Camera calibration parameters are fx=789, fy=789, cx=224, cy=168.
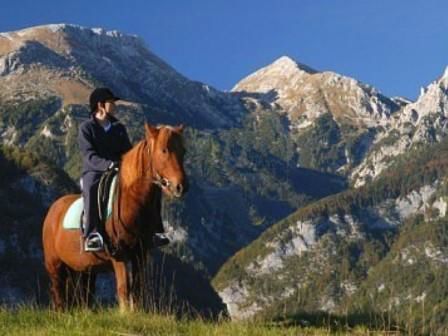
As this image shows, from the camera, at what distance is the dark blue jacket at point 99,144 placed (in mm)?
16859

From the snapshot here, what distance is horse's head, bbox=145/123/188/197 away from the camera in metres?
14.5

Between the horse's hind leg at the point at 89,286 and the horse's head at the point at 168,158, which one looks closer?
the horse's head at the point at 168,158

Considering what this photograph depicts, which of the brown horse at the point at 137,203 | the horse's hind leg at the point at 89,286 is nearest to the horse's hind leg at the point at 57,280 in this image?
the horse's hind leg at the point at 89,286

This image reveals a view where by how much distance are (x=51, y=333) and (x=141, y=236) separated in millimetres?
3399

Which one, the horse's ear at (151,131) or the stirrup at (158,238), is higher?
the horse's ear at (151,131)

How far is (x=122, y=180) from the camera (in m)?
16.3

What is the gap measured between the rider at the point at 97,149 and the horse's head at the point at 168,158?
5.31 feet

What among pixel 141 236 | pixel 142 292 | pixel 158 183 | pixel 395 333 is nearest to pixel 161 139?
pixel 158 183

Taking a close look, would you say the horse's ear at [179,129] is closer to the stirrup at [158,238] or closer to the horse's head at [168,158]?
the horse's head at [168,158]

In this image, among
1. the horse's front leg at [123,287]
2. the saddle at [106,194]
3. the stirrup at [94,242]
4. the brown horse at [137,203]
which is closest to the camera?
the brown horse at [137,203]

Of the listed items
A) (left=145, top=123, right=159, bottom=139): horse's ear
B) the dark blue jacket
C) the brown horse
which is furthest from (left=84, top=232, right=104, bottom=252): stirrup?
(left=145, top=123, right=159, bottom=139): horse's ear

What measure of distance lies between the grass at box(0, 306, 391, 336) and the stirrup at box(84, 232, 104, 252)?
133cm

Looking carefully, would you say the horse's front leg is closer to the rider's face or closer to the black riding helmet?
the rider's face

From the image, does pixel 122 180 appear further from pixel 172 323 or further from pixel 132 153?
pixel 172 323
